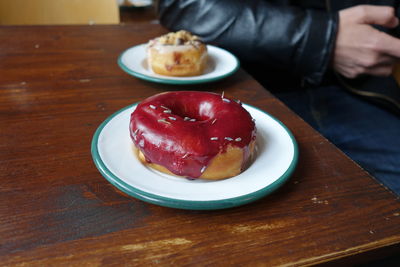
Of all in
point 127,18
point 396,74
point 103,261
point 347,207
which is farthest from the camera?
point 127,18

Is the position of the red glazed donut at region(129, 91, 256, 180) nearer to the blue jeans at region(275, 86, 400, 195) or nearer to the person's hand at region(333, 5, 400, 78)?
the blue jeans at region(275, 86, 400, 195)

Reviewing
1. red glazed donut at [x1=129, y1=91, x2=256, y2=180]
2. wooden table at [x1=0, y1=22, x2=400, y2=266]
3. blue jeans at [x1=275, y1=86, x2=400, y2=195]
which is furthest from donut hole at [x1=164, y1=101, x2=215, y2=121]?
blue jeans at [x1=275, y1=86, x2=400, y2=195]

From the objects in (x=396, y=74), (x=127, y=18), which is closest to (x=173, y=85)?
(x=396, y=74)

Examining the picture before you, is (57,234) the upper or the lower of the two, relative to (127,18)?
upper

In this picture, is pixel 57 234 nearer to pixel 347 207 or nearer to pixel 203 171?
pixel 203 171

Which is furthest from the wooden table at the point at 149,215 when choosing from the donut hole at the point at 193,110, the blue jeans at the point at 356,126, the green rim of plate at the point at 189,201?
the blue jeans at the point at 356,126

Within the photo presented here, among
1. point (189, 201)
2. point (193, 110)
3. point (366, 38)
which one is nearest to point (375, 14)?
point (366, 38)

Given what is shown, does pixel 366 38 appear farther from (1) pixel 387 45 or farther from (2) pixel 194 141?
(2) pixel 194 141

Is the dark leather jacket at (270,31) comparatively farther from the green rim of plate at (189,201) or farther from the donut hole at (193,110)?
the green rim of plate at (189,201)
